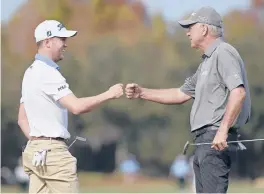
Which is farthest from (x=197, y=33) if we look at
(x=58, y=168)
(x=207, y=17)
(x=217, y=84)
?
(x=58, y=168)

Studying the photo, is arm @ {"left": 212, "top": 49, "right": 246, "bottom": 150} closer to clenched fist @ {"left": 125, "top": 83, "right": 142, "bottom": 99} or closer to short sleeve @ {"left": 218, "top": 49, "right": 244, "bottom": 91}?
short sleeve @ {"left": 218, "top": 49, "right": 244, "bottom": 91}

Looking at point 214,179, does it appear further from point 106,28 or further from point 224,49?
point 106,28

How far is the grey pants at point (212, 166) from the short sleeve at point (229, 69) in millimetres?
506

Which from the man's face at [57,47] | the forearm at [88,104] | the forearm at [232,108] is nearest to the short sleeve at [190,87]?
the forearm at [232,108]

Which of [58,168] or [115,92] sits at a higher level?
[115,92]

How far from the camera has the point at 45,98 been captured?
370 inches

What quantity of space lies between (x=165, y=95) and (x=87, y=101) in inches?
66.3

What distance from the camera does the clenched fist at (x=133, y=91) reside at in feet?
34.7

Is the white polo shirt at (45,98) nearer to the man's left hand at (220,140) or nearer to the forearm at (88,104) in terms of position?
the forearm at (88,104)

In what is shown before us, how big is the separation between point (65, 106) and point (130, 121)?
50256mm

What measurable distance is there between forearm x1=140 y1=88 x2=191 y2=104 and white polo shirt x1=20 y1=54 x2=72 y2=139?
1444 millimetres

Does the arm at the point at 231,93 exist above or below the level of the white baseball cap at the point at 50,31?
below

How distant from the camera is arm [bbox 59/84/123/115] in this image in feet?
30.0

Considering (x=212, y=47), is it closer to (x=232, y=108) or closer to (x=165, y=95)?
(x=232, y=108)
